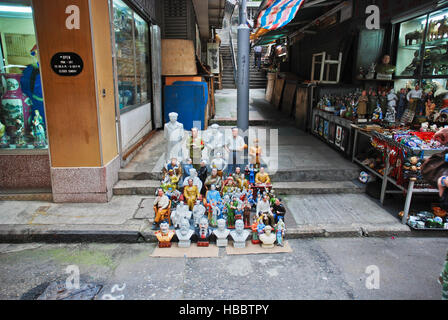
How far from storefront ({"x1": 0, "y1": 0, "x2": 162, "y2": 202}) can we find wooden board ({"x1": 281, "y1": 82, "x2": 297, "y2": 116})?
8.19 meters

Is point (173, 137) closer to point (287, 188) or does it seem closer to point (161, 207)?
point (161, 207)

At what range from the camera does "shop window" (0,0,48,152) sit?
5816 mm

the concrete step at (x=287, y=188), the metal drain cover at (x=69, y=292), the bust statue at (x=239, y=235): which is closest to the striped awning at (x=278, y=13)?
the concrete step at (x=287, y=188)

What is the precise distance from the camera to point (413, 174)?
4.98 m

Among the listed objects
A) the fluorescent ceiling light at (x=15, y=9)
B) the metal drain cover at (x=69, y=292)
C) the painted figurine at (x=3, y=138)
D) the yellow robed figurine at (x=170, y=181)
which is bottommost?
the metal drain cover at (x=69, y=292)

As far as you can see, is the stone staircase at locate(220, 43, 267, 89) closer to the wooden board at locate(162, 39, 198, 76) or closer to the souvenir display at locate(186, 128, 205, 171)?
the wooden board at locate(162, 39, 198, 76)

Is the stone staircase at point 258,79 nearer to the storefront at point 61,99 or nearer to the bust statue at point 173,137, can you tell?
the storefront at point 61,99

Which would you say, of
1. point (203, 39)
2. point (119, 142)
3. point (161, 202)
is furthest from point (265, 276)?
point (203, 39)

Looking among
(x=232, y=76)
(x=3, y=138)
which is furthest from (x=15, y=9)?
(x=232, y=76)

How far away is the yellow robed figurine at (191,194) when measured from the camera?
17.1 ft

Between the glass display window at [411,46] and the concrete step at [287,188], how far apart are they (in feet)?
11.4

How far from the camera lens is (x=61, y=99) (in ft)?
17.9

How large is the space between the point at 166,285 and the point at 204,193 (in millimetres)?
2077
